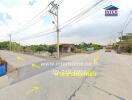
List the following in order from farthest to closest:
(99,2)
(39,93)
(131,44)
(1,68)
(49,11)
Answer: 1. (131,44)
2. (49,11)
3. (1,68)
4. (99,2)
5. (39,93)

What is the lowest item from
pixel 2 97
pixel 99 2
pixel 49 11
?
pixel 2 97

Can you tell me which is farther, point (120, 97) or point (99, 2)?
point (99, 2)

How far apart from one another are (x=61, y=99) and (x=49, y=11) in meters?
31.1

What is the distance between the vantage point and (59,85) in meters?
11.9

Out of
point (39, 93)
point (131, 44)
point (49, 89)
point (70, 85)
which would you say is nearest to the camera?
point (39, 93)

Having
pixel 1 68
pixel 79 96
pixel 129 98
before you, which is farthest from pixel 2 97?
pixel 1 68

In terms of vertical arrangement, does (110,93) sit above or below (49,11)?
below

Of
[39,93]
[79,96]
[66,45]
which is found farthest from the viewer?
[66,45]

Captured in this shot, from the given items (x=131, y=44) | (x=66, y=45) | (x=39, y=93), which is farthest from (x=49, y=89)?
(x=66, y=45)

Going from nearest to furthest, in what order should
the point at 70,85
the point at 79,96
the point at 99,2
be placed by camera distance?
the point at 79,96 → the point at 70,85 → the point at 99,2

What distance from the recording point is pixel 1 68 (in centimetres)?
1809

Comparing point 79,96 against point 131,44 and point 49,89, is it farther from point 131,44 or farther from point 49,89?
point 131,44

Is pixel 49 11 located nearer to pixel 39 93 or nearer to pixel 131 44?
pixel 39 93

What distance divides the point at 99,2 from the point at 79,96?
30.9 feet
